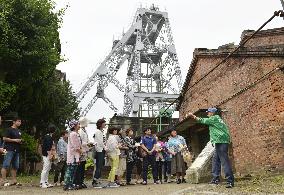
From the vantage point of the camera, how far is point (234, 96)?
41.1 ft

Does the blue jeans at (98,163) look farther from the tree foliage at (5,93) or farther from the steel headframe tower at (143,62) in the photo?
the steel headframe tower at (143,62)

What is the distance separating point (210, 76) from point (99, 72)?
35.7 metres

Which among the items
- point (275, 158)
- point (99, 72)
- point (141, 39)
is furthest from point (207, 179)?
point (141, 39)

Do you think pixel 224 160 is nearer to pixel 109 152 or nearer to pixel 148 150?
pixel 148 150

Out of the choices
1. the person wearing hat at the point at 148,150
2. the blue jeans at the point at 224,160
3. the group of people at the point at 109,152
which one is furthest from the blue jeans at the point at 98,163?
the blue jeans at the point at 224,160

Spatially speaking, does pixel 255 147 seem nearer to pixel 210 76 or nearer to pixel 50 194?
pixel 210 76

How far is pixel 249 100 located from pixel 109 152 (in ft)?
16.4

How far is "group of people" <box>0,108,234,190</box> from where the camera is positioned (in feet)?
25.6

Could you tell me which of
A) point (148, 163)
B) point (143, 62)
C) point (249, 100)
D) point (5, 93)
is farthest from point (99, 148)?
point (143, 62)

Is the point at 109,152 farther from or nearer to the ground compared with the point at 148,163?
farther from the ground

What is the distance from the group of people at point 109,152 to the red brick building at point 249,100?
237 cm

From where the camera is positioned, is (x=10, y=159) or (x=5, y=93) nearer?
(x=10, y=159)

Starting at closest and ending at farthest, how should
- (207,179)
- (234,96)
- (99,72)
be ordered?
(207,179) < (234,96) < (99,72)

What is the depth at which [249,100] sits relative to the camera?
11539 millimetres
